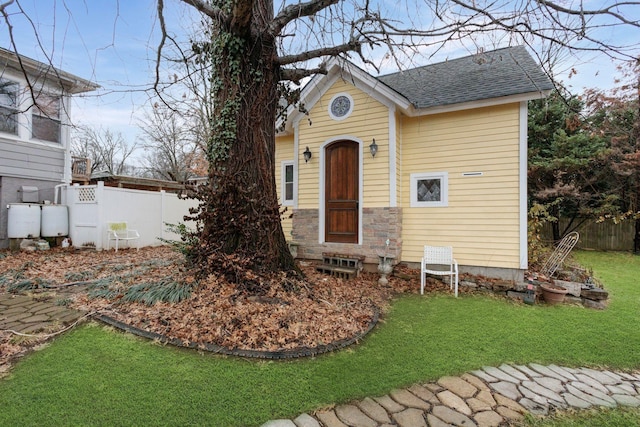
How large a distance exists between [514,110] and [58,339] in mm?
8046

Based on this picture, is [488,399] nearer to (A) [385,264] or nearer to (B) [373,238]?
(A) [385,264]

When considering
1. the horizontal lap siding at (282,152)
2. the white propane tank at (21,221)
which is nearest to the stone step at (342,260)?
the horizontal lap siding at (282,152)

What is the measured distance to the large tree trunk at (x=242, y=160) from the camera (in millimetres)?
4410

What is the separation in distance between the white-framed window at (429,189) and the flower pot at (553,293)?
7.77 feet

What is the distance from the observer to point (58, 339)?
3129mm

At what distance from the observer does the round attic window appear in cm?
727

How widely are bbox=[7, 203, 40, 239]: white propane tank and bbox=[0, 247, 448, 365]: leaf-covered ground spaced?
2263 millimetres

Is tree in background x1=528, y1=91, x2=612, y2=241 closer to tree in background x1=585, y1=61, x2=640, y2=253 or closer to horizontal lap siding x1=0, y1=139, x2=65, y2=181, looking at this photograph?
tree in background x1=585, y1=61, x2=640, y2=253

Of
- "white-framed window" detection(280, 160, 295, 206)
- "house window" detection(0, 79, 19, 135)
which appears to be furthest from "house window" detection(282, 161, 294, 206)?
"house window" detection(0, 79, 19, 135)

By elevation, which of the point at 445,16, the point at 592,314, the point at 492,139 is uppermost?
the point at 445,16

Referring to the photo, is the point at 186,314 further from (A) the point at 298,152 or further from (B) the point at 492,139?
(B) the point at 492,139

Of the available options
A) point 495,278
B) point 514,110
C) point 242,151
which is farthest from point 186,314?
point 514,110

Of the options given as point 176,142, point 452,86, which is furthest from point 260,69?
point 176,142

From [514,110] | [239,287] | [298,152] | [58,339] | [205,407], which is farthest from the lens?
[298,152]
